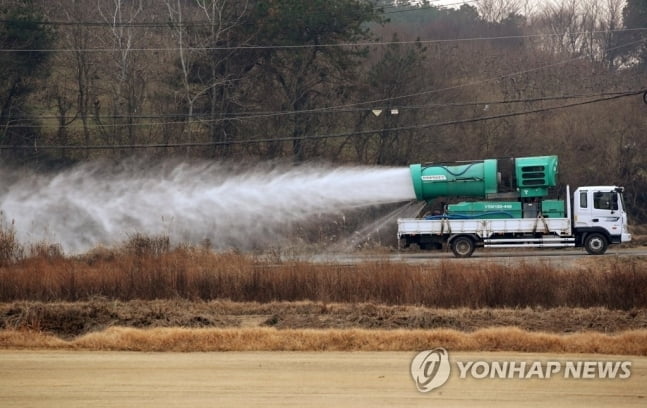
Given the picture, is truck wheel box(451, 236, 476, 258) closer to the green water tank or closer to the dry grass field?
the green water tank

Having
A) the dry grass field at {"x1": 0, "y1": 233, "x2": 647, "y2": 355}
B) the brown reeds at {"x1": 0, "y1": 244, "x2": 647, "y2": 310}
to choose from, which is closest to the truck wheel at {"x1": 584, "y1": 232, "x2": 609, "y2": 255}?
the dry grass field at {"x1": 0, "y1": 233, "x2": 647, "y2": 355}

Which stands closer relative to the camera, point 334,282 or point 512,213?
point 334,282

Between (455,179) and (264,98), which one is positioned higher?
(264,98)

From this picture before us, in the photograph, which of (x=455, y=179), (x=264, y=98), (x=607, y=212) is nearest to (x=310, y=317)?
(x=455, y=179)

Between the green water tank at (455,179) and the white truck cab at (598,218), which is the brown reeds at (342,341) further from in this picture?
the green water tank at (455,179)

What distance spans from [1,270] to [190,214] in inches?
551

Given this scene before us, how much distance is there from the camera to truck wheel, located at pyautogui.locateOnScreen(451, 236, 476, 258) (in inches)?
1384

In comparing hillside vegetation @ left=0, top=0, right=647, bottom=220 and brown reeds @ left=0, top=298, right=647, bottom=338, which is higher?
hillside vegetation @ left=0, top=0, right=647, bottom=220

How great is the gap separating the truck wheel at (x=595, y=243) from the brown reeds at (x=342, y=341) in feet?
53.8

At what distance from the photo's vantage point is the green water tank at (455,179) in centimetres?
3603

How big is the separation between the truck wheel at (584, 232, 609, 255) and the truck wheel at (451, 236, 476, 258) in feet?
15.1

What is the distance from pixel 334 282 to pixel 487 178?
1340cm

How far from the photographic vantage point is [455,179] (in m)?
36.2

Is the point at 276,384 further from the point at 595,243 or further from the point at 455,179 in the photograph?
the point at 595,243
